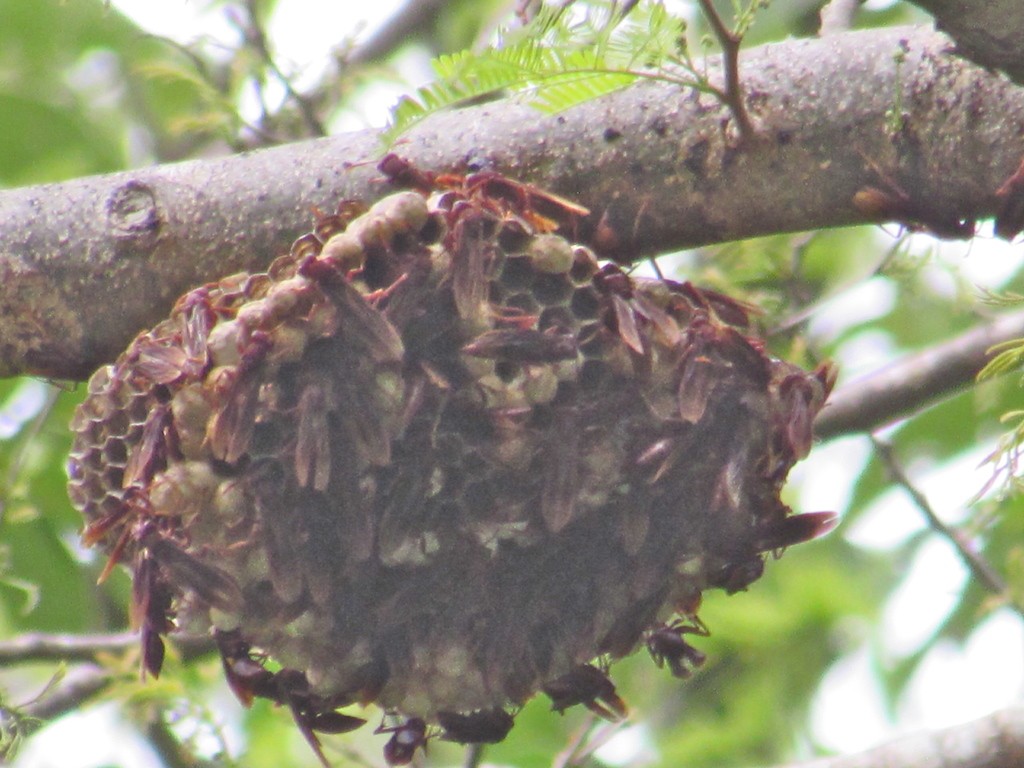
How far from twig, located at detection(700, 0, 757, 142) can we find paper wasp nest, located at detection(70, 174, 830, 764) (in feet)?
0.75

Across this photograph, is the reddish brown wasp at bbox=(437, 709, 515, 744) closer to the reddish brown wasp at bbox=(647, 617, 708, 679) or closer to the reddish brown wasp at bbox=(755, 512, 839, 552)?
the reddish brown wasp at bbox=(647, 617, 708, 679)

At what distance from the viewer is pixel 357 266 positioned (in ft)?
4.95

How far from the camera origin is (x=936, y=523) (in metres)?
2.65

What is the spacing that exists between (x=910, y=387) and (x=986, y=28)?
1.27 metres

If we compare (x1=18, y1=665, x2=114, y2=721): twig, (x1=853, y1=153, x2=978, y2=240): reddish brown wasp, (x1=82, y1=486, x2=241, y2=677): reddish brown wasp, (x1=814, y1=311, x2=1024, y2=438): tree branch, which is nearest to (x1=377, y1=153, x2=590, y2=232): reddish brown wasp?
(x1=853, y1=153, x2=978, y2=240): reddish brown wasp

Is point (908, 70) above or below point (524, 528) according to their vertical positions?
above

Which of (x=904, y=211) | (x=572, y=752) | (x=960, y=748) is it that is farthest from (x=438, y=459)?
(x=572, y=752)

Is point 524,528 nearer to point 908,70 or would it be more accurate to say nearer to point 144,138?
point 908,70

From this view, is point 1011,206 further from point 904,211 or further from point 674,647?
point 674,647

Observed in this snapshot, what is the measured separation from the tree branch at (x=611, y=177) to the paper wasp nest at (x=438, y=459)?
169 millimetres

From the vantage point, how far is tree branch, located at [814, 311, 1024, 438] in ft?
8.71

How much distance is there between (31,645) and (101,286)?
38.8 inches

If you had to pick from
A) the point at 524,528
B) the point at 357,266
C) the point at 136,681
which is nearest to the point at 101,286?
the point at 357,266

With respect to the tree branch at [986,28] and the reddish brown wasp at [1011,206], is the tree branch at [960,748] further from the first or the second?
the tree branch at [986,28]
